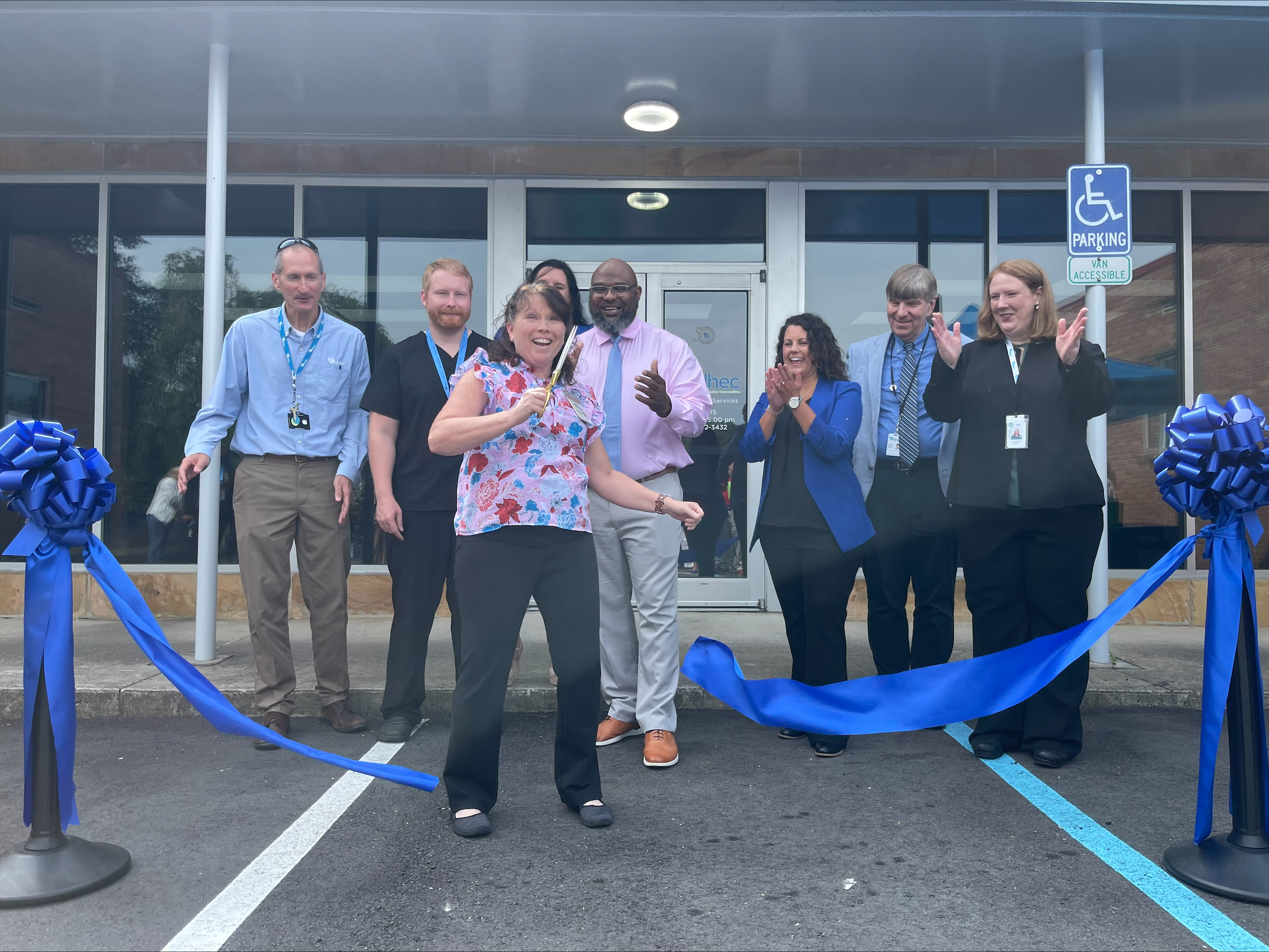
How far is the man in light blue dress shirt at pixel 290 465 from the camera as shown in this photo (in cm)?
439

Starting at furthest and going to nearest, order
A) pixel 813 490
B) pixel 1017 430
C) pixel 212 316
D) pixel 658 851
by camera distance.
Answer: pixel 212 316 < pixel 813 490 < pixel 1017 430 < pixel 658 851

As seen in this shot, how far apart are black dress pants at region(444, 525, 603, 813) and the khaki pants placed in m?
1.48

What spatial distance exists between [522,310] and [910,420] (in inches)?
84.2

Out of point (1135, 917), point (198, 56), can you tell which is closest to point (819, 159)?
point (198, 56)

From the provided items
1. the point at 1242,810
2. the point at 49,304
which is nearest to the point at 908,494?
the point at 1242,810

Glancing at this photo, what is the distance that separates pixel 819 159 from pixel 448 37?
301cm

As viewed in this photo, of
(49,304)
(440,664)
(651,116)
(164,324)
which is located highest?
(651,116)

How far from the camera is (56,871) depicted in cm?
273

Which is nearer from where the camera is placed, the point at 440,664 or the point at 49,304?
the point at 440,664

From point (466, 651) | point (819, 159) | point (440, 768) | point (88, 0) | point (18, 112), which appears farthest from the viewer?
point (819, 159)

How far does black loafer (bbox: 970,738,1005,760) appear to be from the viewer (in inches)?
159

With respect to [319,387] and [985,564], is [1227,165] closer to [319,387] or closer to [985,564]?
[985,564]

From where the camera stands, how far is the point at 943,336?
13.0ft

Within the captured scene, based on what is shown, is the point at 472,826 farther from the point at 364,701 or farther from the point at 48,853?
the point at 364,701
